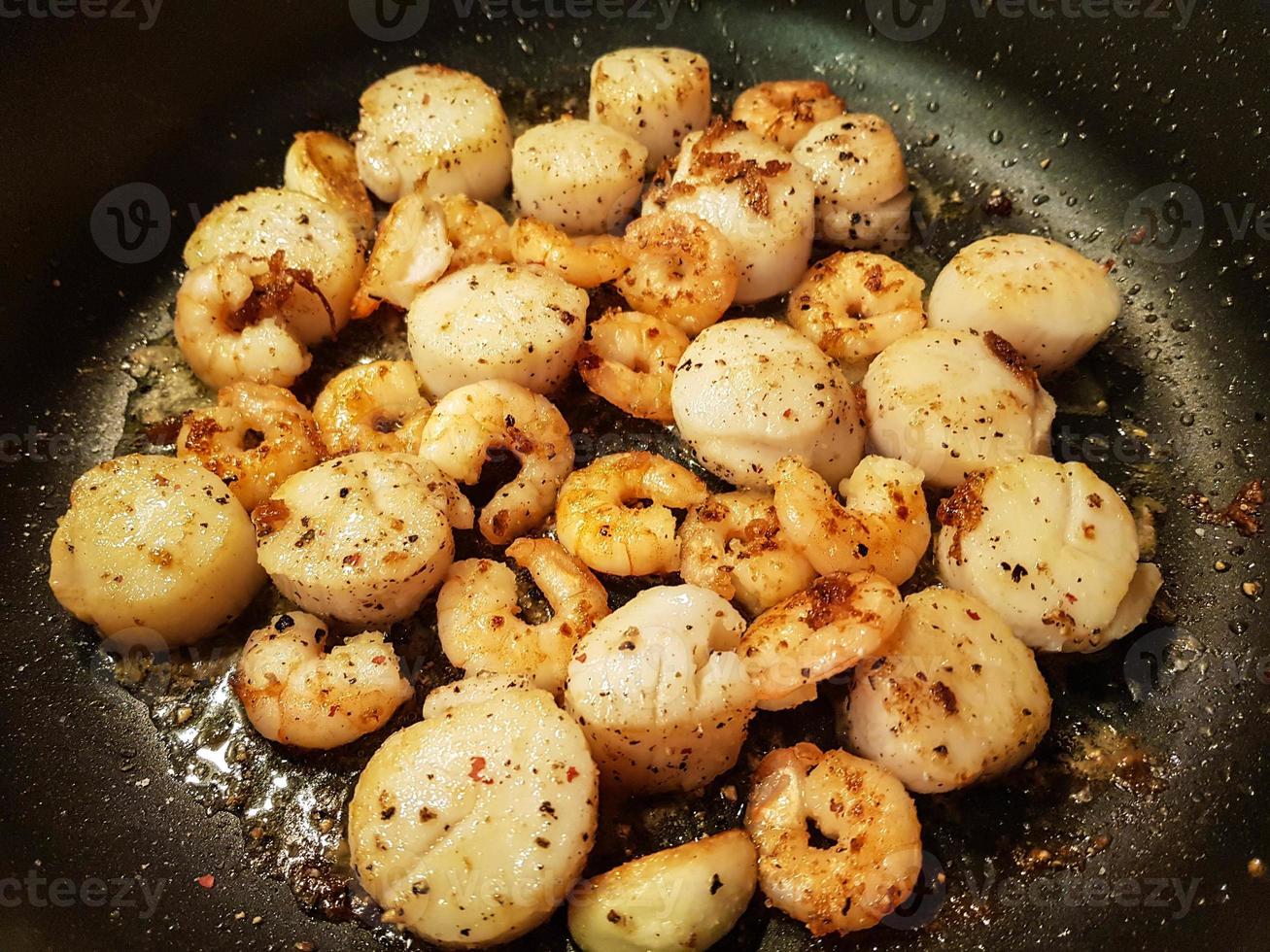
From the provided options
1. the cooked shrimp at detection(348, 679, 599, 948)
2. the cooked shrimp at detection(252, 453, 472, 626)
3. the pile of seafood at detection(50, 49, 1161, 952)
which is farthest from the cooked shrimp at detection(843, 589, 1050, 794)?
the cooked shrimp at detection(252, 453, 472, 626)

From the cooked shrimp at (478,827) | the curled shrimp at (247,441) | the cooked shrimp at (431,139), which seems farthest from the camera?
the cooked shrimp at (431,139)

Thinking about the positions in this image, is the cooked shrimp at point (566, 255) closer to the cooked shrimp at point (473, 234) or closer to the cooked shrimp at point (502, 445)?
the cooked shrimp at point (473, 234)

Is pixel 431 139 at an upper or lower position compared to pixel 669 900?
upper

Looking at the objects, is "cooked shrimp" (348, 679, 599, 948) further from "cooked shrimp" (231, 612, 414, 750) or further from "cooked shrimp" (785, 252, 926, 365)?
"cooked shrimp" (785, 252, 926, 365)

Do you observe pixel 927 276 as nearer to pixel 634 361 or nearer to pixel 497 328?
pixel 634 361

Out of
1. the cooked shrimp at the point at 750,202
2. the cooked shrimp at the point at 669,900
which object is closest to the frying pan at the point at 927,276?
the cooked shrimp at the point at 669,900

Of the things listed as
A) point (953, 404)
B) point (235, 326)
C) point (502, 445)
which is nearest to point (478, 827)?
point (502, 445)

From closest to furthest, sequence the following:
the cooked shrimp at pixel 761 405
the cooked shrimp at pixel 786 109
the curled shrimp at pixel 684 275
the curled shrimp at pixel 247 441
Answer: the cooked shrimp at pixel 761 405
the curled shrimp at pixel 247 441
the curled shrimp at pixel 684 275
the cooked shrimp at pixel 786 109

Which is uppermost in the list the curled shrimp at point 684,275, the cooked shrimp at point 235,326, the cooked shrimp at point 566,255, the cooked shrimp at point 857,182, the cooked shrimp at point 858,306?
the cooked shrimp at point 857,182
